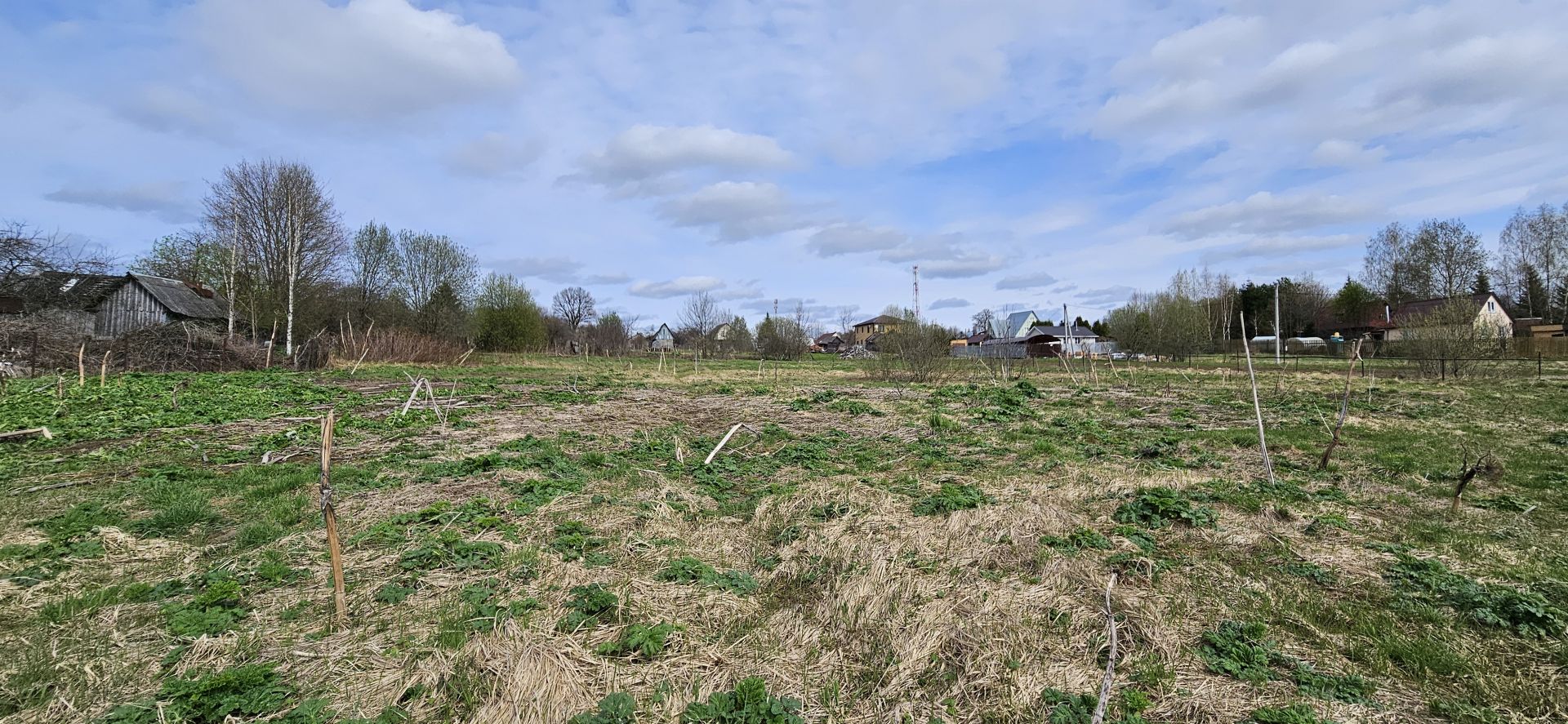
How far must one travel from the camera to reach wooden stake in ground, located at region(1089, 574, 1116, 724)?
2.70 meters

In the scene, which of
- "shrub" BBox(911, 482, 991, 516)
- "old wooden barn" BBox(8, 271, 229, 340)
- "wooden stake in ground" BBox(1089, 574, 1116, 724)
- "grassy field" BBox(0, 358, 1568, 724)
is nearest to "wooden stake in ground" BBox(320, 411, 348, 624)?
"grassy field" BBox(0, 358, 1568, 724)

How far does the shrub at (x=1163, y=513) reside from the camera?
5.26 metres

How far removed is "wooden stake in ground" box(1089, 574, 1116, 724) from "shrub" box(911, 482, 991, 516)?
1709mm

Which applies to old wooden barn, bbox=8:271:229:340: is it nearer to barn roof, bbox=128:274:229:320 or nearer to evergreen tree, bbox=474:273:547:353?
barn roof, bbox=128:274:229:320

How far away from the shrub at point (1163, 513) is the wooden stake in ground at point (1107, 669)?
5.57ft

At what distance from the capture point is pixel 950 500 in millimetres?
5688

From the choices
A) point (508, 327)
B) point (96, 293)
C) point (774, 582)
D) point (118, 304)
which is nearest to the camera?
point (774, 582)

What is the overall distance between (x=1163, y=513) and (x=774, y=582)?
3593 millimetres

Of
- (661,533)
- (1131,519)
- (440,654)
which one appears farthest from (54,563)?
(1131,519)

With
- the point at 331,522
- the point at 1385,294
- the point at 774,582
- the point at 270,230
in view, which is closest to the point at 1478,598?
the point at 774,582

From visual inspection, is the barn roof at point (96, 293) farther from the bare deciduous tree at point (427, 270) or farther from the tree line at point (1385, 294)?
the tree line at point (1385, 294)

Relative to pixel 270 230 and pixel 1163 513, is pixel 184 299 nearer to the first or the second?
pixel 270 230

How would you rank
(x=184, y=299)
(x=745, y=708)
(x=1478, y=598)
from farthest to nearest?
1. (x=184, y=299)
2. (x=1478, y=598)
3. (x=745, y=708)

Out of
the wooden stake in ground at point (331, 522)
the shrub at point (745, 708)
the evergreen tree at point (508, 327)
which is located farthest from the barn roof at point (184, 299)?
the shrub at point (745, 708)
